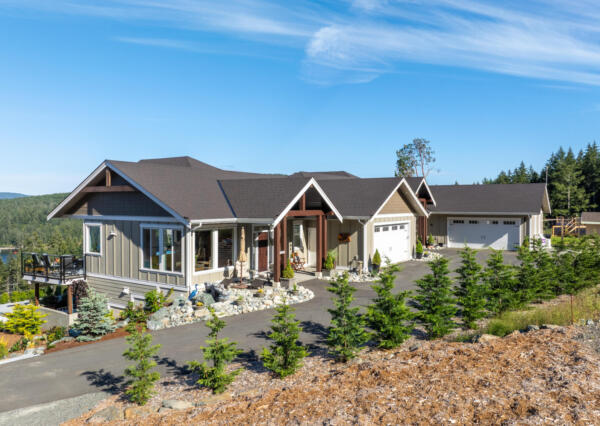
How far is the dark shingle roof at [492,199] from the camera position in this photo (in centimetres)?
2912

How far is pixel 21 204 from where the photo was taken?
182 m

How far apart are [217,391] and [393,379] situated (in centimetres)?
298

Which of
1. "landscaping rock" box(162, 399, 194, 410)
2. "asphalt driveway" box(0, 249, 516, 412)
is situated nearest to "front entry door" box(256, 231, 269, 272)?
"asphalt driveway" box(0, 249, 516, 412)

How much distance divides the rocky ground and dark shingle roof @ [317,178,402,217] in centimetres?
1254

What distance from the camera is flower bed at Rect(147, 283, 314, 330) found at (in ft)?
41.6

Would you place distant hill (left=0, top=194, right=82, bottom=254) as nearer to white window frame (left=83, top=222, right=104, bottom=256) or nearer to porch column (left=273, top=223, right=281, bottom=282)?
white window frame (left=83, top=222, right=104, bottom=256)

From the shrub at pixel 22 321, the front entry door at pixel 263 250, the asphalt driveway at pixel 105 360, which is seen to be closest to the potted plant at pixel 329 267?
the front entry door at pixel 263 250

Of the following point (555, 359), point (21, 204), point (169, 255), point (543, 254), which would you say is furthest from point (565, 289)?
point (21, 204)

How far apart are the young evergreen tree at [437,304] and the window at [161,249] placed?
32.5 feet

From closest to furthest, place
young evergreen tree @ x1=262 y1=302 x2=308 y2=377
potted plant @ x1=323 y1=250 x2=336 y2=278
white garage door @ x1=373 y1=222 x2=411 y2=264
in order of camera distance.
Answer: young evergreen tree @ x1=262 y1=302 x2=308 y2=377, potted plant @ x1=323 y1=250 x2=336 y2=278, white garage door @ x1=373 y1=222 x2=411 y2=264

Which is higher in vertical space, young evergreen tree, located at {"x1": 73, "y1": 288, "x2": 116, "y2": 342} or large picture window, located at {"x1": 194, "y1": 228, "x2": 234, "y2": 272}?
large picture window, located at {"x1": 194, "y1": 228, "x2": 234, "y2": 272}

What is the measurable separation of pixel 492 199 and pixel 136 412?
98.9ft

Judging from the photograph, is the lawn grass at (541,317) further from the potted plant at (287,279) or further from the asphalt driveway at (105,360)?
the potted plant at (287,279)

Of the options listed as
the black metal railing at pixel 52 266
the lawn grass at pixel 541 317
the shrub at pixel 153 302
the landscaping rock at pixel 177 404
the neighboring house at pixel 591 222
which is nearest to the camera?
the landscaping rock at pixel 177 404
